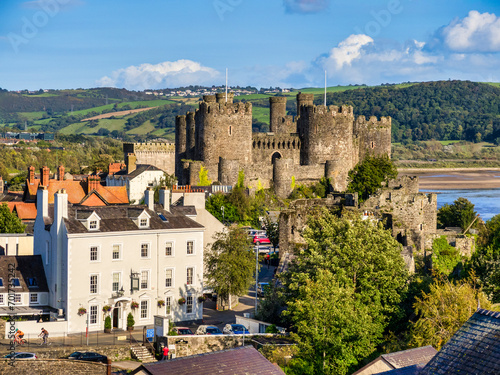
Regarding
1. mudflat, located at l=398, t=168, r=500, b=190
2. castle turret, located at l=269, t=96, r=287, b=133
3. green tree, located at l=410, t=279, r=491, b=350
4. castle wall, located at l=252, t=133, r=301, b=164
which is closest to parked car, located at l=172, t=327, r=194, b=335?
green tree, located at l=410, t=279, r=491, b=350

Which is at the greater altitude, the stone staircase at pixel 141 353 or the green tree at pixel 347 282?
the green tree at pixel 347 282

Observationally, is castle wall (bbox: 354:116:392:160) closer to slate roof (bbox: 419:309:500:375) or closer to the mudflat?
the mudflat

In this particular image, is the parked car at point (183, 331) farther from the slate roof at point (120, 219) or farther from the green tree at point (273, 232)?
the green tree at point (273, 232)

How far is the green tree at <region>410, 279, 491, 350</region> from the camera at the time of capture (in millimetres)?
30812

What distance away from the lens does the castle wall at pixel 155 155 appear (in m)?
92.1

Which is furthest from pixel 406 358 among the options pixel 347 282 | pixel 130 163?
pixel 130 163

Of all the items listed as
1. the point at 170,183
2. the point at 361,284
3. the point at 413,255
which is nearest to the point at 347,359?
the point at 361,284

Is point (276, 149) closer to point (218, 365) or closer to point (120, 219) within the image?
point (120, 219)

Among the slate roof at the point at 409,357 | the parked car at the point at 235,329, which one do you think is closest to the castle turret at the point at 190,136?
the parked car at the point at 235,329

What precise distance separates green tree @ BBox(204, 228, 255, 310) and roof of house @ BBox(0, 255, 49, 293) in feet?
26.4

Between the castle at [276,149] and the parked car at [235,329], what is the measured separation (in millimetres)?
35838

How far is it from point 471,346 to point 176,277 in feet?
82.2

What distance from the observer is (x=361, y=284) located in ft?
118

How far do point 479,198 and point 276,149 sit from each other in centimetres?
4688
